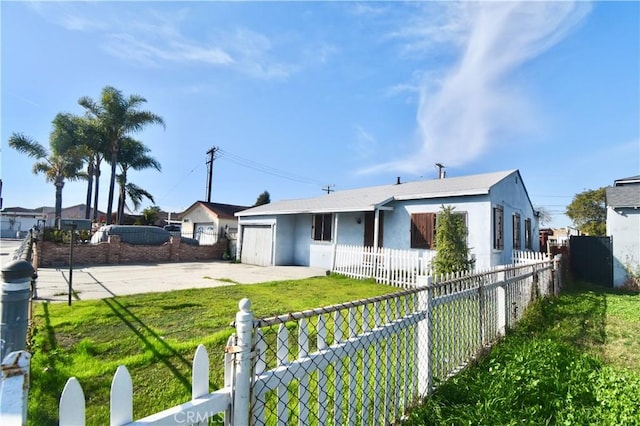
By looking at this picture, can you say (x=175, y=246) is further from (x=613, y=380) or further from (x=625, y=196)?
(x=625, y=196)

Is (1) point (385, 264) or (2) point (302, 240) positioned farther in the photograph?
(2) point (302, 240)

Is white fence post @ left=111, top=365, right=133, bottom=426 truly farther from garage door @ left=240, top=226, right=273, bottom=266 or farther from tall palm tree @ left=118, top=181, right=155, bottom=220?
tall palm tree @ left=118, top=181, right=155, bottom=220

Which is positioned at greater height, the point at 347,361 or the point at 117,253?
the point at 347,361

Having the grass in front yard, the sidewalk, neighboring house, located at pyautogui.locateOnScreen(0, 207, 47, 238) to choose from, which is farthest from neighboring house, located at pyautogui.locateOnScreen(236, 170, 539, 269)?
neighboring house, located at pyautogui.locateOnScreen(0, 207, 47, 238)

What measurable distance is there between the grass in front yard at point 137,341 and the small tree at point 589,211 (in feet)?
109

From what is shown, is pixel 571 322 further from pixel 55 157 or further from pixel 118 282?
pixel 55 157

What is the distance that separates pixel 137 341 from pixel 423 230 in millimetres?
9966

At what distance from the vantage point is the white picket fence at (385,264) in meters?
10.4

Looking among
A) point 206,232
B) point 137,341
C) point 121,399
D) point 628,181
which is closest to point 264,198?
point 206,232

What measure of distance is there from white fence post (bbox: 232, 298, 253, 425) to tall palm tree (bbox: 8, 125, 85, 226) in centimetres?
2826

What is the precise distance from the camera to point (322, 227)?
15.0 meters

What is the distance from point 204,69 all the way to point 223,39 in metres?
1.83

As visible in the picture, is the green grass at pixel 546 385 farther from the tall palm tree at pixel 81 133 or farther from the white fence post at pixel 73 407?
the tall palm tree at pixel 81 133
